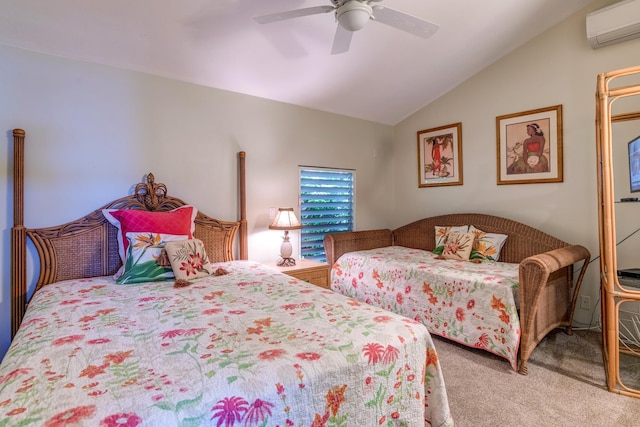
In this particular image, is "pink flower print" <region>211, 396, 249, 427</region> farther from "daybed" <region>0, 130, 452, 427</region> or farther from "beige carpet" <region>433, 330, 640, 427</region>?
"beige carpet" <region>433, 330, 640, 427</region>

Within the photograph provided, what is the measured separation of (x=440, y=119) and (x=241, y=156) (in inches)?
Answer: 99.4

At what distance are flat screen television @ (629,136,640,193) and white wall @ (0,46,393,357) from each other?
2669 mm

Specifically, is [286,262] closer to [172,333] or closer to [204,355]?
[172,333]

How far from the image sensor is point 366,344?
118 cm

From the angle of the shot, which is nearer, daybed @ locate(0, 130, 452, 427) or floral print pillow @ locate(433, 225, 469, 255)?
daybed @ locate(0, 130, 452, 427)

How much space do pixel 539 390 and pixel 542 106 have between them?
2584 millimetres

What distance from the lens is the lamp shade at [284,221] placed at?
3090mm

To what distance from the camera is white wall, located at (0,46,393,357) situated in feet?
7.23

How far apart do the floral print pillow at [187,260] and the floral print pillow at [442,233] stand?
93.8 inches

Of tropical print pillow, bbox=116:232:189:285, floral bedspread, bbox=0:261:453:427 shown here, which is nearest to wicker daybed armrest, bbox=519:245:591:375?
floral bedspread, bbox=0:261:453:427

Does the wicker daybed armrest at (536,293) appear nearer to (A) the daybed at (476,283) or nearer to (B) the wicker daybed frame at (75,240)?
(A) the daybed at (476,283)

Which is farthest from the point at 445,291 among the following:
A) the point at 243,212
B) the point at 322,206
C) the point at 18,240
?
the point at 18,240

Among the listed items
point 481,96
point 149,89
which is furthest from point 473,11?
point 149,89

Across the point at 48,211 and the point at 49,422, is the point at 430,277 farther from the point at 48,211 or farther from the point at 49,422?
the point at 48,211
